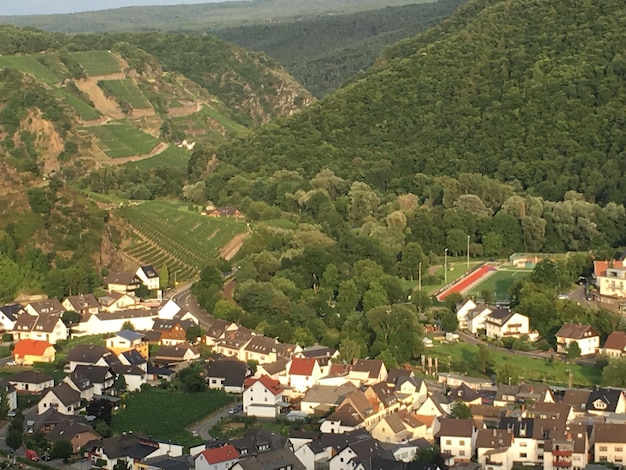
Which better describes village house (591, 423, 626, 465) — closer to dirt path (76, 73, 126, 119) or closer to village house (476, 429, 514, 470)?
village house (476, 429, 514, 470)

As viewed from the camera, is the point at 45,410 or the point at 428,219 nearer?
the point at 45,410

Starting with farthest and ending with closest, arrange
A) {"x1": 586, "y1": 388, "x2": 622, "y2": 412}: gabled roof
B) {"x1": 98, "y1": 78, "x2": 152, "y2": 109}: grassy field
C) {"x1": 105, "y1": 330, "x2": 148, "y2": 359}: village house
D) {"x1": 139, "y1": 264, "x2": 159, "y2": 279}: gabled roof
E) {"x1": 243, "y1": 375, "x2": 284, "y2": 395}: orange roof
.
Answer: {"x1": 98, "y1": 78, "x2": 152, "y2": 109}: grassy field
{"x1": 139, "y1": 264, "x2": 159, "y2": 279}: gabled roof
{"x1": 105, "y1": 330, "x2": 148, "y2": 359}: village house
{"x1": 243, "y1": 375, "x2": 284, "y2": 395}: orange roof
{"x1": 586, "y1": 388, "x2": 622, "y2": 412}: gabled roof

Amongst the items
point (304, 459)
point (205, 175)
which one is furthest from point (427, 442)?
point (205, 175)

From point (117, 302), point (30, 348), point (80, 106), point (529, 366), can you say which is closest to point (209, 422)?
point (30, 348)

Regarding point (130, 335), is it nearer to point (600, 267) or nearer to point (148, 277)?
point (148, 277)

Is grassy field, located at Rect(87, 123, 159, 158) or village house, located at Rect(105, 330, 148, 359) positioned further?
grassy field, located at Rect(87, 123, 159, 158)

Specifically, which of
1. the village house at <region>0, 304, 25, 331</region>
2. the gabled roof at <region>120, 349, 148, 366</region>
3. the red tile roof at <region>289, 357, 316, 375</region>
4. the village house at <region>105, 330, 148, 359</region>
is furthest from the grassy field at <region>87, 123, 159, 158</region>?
the red tile roof at <region>289, 357, 316, 375</region>

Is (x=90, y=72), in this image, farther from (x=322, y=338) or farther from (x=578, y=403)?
(x=578, y=403)
